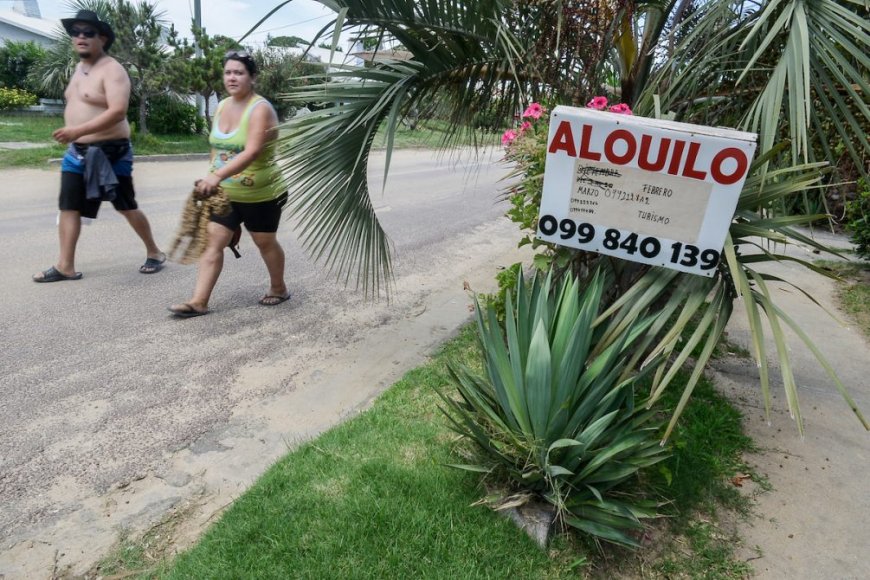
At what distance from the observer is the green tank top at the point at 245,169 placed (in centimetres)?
448

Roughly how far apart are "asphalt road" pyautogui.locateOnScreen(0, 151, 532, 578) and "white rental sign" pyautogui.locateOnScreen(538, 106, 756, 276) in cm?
104

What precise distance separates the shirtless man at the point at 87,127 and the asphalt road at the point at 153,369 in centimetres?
51

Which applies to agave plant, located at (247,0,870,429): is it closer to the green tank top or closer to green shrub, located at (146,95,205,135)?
the green tank top

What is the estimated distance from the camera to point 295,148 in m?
3.45

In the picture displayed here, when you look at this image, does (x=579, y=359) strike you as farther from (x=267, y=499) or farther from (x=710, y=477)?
(x=267, y=499)

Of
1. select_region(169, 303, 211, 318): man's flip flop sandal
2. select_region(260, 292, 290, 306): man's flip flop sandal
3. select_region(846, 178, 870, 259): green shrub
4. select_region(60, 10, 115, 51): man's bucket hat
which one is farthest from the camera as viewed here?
select_region(846, 178, 870, 259): green shrub

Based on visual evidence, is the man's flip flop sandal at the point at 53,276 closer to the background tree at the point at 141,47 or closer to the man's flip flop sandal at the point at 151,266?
the man's flip flop sandal at the point at 151,266

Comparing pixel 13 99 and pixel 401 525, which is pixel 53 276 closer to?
pixel 401 525

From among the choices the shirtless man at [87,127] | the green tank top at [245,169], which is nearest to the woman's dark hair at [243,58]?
the green tank top at [245,169]

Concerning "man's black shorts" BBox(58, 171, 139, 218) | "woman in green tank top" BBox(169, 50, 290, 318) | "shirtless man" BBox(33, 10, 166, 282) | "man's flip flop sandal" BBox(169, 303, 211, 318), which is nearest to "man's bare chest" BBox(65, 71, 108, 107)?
"shirtless man" BBox(33, 10, 166, 282)

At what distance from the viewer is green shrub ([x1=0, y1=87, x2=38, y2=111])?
62.6 ft

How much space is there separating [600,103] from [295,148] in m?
1.58

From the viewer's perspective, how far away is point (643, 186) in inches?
105

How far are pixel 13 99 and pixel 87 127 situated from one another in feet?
58.4
